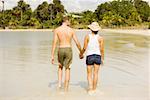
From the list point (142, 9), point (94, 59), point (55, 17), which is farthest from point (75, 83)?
point (142, 9)

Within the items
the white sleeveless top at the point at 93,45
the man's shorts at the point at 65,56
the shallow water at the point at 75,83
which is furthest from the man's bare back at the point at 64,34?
the shallow water at the point at 75,83

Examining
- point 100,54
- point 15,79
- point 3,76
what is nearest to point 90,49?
point 100,54

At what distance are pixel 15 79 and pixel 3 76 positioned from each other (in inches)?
24.8

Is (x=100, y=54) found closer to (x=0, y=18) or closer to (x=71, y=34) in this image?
(x=71, y=34)

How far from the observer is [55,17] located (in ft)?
271

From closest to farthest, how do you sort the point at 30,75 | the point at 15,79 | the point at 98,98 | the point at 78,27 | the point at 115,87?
the point at 98,98 < the point at 115,87 < the point at 15,79 < the point at 30,75 < the point at 78,27

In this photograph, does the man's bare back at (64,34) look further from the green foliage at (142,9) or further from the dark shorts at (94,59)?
the green foliage at (142,9)

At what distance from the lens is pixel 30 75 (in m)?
9.31

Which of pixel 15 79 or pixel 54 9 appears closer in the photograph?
A: pixel 15 79

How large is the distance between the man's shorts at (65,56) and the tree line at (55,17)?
229ft

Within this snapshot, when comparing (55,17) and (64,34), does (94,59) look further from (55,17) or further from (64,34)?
(55,17)

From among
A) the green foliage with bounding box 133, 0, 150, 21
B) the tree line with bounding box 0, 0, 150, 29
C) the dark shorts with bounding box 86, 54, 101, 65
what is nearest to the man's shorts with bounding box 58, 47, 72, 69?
the dark shorts with bounding box 86, 54, 101, 65

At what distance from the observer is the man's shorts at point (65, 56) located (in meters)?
6.52

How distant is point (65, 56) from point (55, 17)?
76663 millimetres
